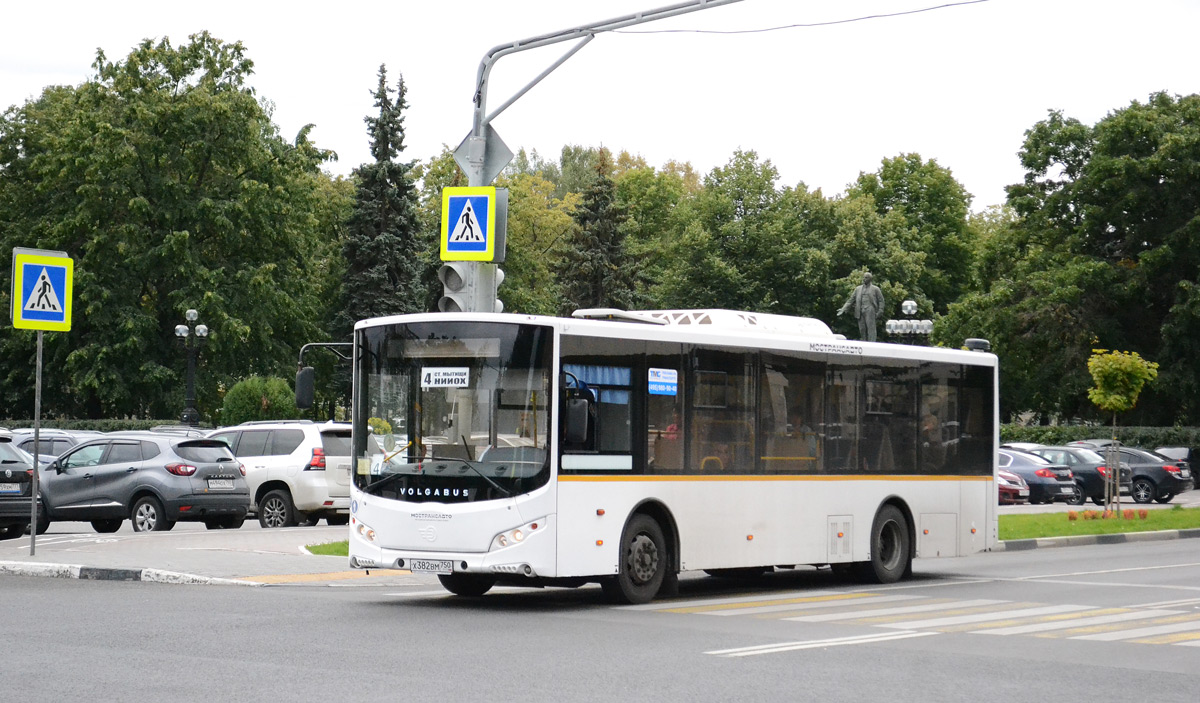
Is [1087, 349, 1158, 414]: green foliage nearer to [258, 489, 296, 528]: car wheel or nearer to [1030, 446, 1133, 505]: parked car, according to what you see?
[1030, 446, 1133, 505]: parked car

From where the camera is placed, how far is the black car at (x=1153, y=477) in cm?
4406

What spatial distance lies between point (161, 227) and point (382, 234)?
33.1ft

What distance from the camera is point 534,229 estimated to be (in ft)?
262

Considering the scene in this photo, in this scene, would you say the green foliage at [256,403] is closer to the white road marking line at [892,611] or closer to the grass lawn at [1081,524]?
the grass lawn at [1081,524]

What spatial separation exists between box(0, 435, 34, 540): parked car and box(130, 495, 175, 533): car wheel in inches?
111

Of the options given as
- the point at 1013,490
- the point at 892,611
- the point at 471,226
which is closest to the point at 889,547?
the point at 892,611

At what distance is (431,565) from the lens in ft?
46.9

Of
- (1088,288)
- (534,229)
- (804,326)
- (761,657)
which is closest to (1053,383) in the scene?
(1088,288)

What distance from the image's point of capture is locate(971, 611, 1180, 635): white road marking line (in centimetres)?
1288

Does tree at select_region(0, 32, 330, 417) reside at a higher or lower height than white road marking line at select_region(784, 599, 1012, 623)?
higher

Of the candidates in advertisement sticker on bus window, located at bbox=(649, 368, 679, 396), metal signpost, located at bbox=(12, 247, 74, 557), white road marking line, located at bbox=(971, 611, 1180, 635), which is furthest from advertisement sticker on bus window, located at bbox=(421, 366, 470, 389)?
metal signpost, located at bbox=(12, 247, 74, 557)

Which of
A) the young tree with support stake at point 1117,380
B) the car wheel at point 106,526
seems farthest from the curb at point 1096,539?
the car wheel at point 106,526

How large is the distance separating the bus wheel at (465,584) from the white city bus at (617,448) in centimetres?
2

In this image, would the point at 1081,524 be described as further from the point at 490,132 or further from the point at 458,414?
the point at 458,414
